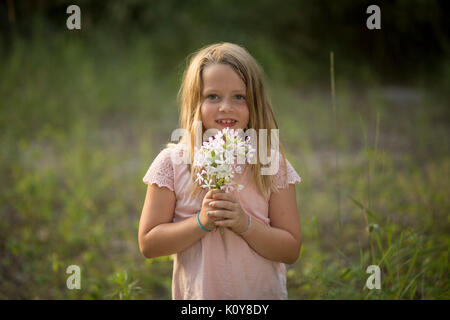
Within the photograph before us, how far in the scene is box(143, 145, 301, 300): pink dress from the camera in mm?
1556

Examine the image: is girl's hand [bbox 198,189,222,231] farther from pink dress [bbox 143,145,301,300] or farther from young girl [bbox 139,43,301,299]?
pink dress [bbox 143,145,301,300]

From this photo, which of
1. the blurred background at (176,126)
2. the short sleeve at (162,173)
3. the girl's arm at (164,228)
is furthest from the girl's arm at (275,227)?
the blurred background at (176,126)

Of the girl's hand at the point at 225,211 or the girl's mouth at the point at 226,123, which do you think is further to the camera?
the girl's mouth at the point at 226,123

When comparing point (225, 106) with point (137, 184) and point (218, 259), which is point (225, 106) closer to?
point (218, 259)

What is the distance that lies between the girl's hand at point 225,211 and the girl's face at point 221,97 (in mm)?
351

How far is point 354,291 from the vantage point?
2.04m

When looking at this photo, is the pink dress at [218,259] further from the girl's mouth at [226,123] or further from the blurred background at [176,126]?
the blurred background at [176,126]

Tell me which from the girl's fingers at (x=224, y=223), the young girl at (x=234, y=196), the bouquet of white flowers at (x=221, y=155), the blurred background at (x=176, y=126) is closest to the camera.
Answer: the bouquet of white flowers at (x=221, y=155)

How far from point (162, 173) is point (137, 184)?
2455 mm

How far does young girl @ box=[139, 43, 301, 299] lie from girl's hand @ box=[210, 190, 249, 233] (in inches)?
3.0

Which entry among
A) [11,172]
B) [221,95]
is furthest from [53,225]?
[221,95]

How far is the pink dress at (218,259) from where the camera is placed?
1.56 metres
